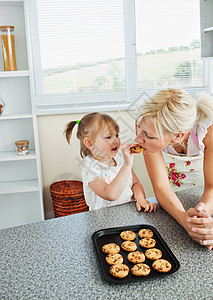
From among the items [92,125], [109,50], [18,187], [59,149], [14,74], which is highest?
[109,50]

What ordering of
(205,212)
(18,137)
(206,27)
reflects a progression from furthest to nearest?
(18,137), (206,27), (205,212)

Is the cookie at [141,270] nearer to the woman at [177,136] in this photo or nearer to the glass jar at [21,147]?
the woman at [177,136]

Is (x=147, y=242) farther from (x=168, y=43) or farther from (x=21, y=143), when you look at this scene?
(x=168, y=43)

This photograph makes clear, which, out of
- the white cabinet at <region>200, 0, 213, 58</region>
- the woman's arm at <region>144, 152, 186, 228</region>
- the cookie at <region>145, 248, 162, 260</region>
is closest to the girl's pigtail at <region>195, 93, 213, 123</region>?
the woman's arm at <region>144, 152, 186, 228</region>

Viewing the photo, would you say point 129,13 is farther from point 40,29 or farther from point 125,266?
point 125,266

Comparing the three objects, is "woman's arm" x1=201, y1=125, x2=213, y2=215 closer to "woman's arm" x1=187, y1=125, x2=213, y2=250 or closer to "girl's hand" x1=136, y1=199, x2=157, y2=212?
"woman's arm" x1=187, y1=125, x2=213, y2=250

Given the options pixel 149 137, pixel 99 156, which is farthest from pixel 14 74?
pixel 149 137

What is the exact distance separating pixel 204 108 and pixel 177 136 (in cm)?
20

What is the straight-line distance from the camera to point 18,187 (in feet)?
Result: 9.57

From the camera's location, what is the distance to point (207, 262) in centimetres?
102

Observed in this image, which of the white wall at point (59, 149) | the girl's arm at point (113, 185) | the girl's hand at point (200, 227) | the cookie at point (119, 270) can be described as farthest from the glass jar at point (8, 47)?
the cookie at point (119, 270)

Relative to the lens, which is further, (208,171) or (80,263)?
(208,171)

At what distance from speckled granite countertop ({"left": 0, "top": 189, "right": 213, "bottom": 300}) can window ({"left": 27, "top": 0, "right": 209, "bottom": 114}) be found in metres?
2.02

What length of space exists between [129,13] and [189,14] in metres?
0.62
